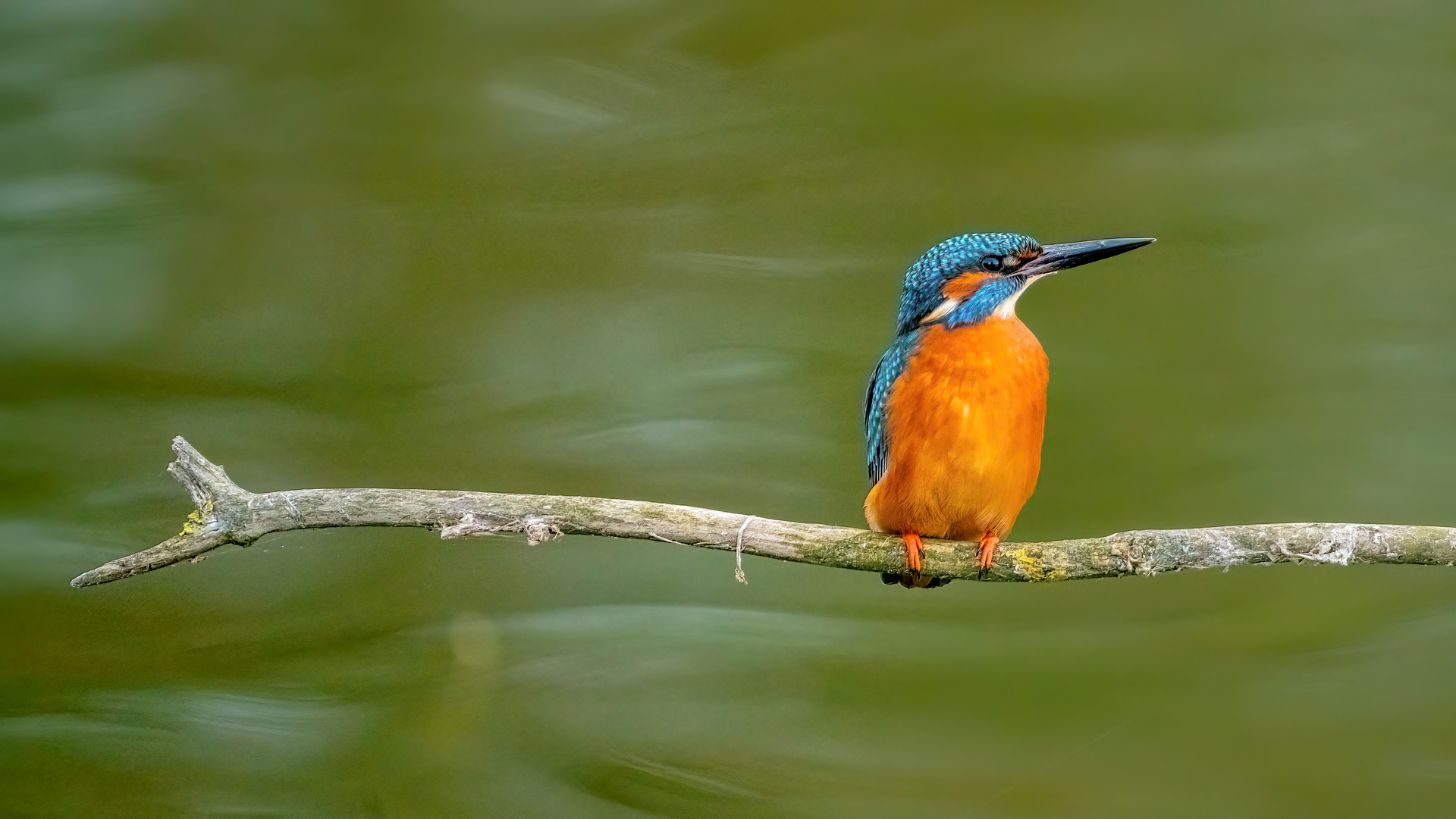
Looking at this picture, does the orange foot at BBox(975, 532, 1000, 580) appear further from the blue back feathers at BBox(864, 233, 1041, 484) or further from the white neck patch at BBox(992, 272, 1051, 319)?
the white neck patch at BBox(992, 272, 1051, 319)

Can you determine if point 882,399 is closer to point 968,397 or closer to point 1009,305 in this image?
point 968,397

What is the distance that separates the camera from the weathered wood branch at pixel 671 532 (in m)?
1.67

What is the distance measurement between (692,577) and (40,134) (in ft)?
8.95

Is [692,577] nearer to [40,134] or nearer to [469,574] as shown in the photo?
[469,574]

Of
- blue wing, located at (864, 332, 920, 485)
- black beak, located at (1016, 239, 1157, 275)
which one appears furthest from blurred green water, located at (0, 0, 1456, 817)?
black beak, located at (1016, 239, 1157, 275)

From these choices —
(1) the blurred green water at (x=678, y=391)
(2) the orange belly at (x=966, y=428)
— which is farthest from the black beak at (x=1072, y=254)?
(1) the blurred green water at (x=678, y=391)

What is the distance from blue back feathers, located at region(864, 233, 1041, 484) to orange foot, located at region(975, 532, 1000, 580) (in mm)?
261

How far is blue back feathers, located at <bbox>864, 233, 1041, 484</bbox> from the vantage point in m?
1.94

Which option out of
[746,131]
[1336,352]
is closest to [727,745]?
[746,131]

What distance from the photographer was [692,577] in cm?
340

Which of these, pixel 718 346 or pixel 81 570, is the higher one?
pixel 718 346

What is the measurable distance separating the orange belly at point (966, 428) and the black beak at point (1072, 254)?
0.12m

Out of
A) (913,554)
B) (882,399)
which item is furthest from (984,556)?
(882,399)

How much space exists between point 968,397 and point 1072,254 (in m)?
0.33
